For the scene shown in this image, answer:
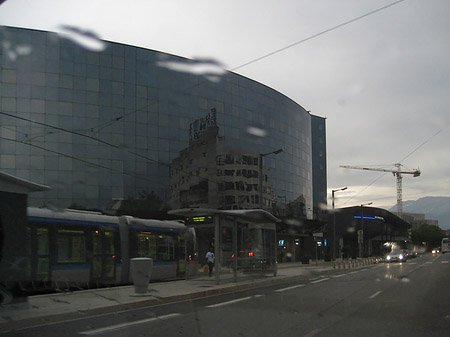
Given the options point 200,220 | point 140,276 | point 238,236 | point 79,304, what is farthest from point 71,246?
point 238,236

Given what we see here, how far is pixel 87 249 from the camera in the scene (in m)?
17.2

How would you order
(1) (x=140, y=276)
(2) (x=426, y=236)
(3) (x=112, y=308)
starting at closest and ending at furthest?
1. (3) (x=112, y=308)
2. (1) (x=140, y=276)
3. (2) (x=426, y=236)

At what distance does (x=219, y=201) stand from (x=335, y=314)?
30956 millimetres

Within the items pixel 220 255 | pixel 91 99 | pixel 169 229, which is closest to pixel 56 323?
pixel 220 255

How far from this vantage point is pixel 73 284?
53.7 feet

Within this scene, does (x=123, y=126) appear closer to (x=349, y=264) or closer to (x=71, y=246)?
(x=349, y=264)

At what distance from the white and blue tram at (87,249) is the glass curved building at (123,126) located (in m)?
10.9

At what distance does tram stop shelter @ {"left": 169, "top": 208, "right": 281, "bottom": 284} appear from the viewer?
723 inches

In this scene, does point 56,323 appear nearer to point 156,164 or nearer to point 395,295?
point 395,295

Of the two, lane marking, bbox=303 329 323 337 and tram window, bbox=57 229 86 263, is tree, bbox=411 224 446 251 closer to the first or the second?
tram window, bbox=57 229 86 263

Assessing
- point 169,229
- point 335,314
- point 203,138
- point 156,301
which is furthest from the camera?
point 203,138

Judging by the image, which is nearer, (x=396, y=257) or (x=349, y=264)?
(x=349, y=264)

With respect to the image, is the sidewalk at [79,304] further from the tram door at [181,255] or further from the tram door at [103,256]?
the tram door at [181,255]

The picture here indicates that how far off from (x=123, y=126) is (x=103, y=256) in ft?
74.8
